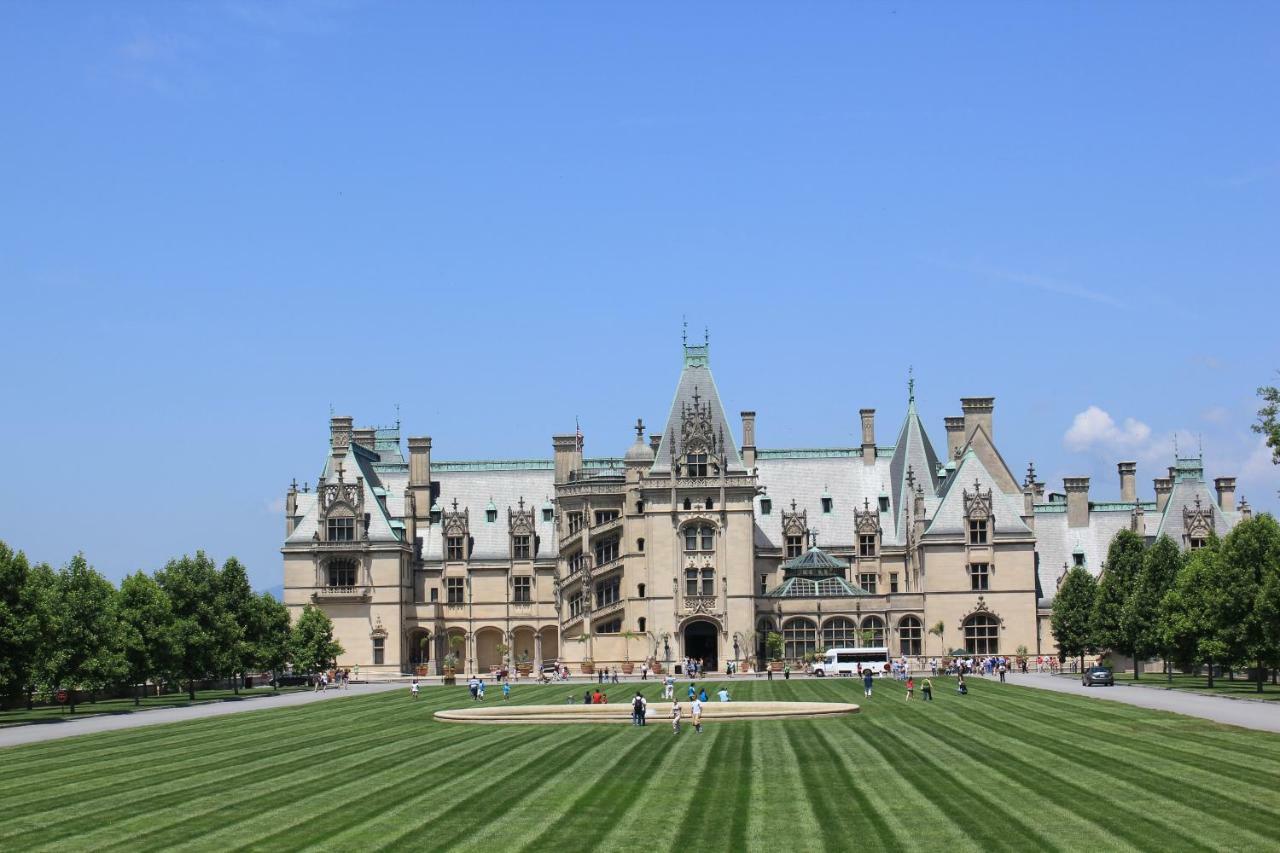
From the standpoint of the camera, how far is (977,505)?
115m

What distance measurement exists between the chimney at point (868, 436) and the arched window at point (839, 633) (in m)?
16.4

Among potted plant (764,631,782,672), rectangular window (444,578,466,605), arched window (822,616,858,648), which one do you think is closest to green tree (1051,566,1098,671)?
arched window (822,616,858,648)

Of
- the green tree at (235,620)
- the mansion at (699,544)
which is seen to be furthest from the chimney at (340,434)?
the green tree at (235,620)

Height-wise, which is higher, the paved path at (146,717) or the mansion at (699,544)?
the mansion at (699,544)

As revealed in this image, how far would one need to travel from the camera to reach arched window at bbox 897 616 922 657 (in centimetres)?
11544

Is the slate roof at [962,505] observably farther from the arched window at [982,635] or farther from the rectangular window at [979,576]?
the arched window at [982,635]

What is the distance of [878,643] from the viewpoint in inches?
4550

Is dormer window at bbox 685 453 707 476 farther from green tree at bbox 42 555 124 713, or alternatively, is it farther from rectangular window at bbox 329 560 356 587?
green tree at bbox 42 555 124 713

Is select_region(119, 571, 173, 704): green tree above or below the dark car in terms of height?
above

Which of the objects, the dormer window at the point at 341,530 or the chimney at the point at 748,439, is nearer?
the dormer window at the point at 341,530

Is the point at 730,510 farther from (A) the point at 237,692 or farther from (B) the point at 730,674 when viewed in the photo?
(A) the point at 237,692

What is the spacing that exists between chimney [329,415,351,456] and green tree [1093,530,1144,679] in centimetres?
5632

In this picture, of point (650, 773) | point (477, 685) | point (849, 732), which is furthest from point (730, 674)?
point (650, 773)

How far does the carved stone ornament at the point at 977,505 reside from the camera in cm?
11450
